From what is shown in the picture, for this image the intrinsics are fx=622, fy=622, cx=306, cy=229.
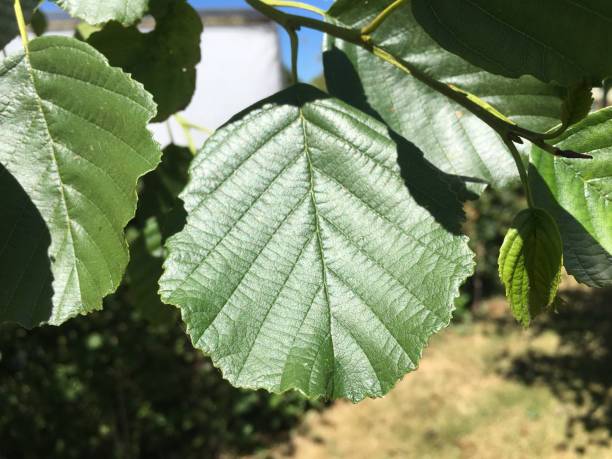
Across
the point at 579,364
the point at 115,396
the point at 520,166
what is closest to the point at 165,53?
the point at 520,166

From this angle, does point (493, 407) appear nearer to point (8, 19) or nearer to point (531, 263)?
point (531, 263)

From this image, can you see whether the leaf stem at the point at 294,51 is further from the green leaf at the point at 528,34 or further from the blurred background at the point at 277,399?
the blurred background at the point at 277,399

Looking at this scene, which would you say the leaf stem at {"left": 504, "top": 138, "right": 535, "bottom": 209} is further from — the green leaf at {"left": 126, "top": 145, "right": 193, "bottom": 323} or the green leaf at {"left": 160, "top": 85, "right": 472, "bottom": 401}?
the green leaf at {"left": 126, "top": 145, "right": 193, "bottom": 323}

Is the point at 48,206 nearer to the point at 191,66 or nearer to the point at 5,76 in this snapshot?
the point at 5,76

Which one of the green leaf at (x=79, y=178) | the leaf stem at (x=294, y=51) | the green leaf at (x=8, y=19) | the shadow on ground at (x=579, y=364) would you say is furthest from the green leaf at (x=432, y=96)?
the shadow on ground at (x=579, y=364)

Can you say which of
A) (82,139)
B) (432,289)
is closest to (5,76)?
(82,139)
